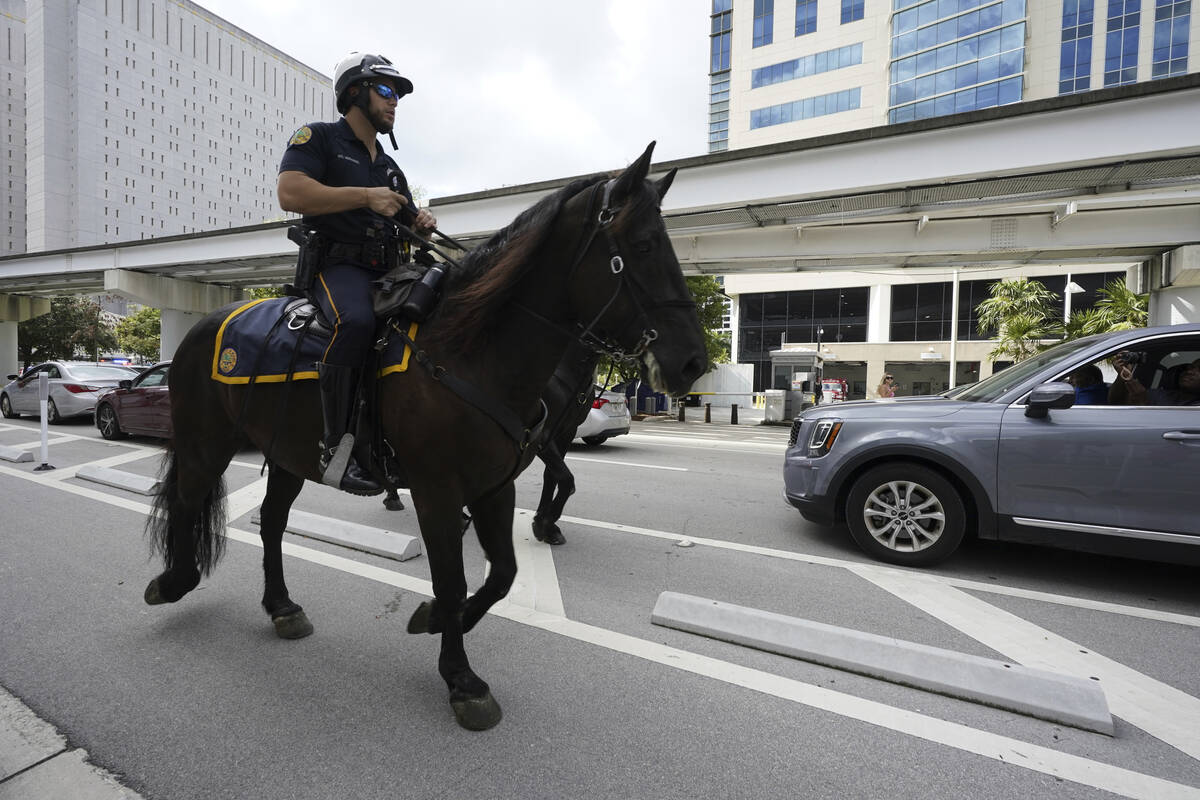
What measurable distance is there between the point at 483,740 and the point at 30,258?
34894 mm

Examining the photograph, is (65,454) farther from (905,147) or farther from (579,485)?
(905,147)

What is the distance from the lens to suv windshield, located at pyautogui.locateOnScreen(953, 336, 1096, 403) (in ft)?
14.8

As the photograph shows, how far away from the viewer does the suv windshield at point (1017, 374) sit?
4.50 m

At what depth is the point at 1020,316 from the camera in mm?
16766

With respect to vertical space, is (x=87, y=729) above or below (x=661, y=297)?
below

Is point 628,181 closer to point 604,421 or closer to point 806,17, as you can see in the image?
point 604,421

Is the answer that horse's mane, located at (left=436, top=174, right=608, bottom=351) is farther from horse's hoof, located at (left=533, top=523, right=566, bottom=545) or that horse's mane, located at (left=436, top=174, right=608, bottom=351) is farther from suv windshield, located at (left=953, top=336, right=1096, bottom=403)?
suv windshield, located at (left=953, top=336, right=1096, bottom=403)

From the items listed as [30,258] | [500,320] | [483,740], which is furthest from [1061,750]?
A: [30,258]

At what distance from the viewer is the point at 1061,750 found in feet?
7.48

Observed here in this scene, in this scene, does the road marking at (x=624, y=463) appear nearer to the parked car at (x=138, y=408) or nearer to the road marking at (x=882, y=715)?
the road marking at (x=882, y=715)

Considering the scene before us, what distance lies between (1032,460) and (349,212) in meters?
4.63

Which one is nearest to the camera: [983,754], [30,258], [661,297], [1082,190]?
[661,297]

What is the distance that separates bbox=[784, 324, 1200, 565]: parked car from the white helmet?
4.06m

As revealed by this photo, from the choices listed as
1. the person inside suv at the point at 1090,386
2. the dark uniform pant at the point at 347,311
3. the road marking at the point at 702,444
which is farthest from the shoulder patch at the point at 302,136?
the road marking at the point at 702,444
